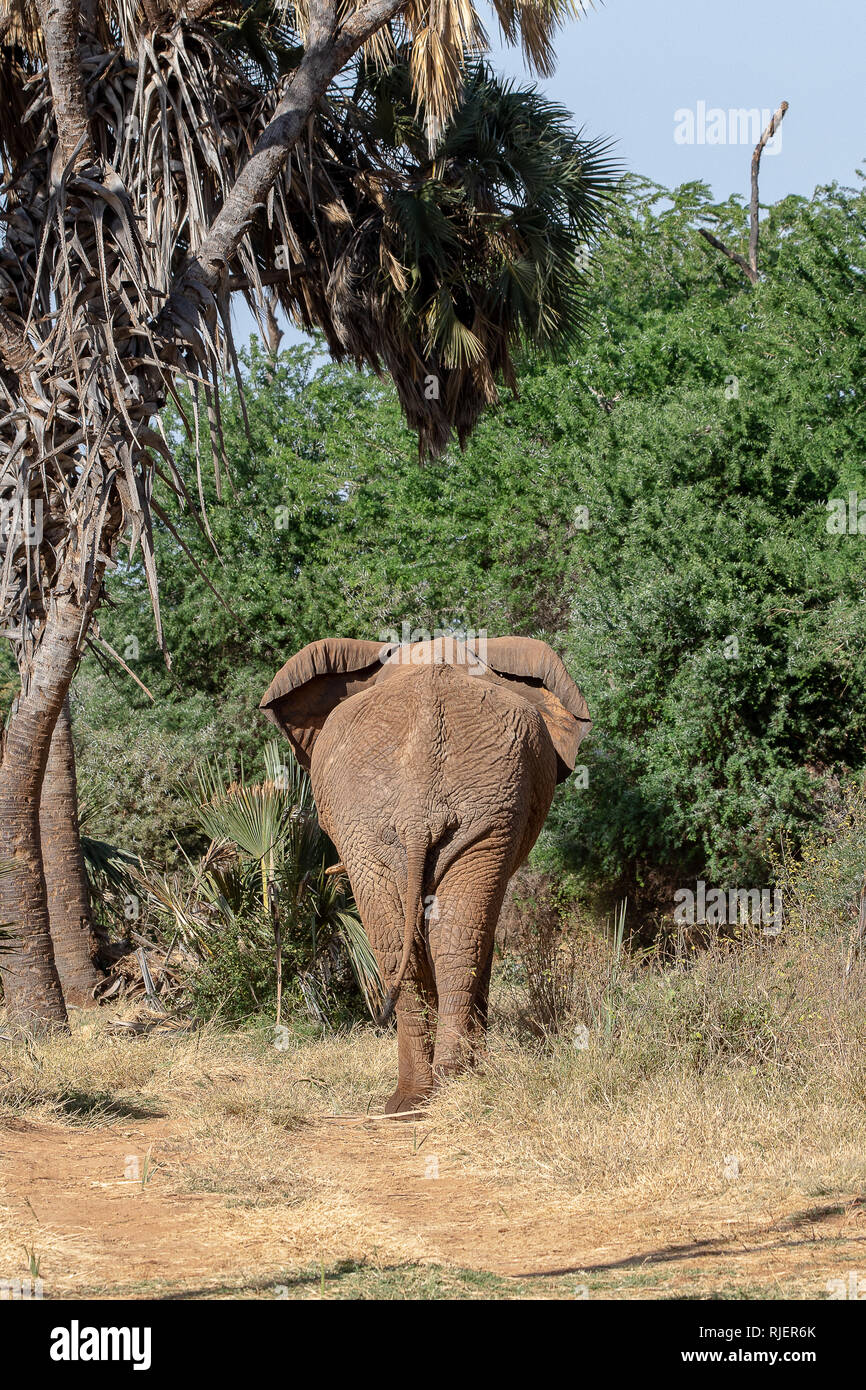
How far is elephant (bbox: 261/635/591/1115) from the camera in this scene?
688cm

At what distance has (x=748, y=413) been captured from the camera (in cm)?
1301

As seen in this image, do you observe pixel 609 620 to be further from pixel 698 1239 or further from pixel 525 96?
pixel 698 1239

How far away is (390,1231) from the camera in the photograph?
16.4 ft

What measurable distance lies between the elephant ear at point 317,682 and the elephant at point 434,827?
592 mm

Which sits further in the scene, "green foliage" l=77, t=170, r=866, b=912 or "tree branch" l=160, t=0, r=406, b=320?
"green foliage" l=77, t=170, r=866, b=912

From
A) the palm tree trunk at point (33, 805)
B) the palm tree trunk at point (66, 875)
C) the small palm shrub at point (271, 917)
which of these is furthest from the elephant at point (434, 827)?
the palm tree trunk at point (66, 875)

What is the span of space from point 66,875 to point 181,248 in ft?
16.9

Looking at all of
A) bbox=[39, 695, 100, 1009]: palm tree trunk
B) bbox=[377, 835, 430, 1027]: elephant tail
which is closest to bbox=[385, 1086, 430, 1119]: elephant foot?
bbox=[377, 835, 430, 1027]: elephant tail

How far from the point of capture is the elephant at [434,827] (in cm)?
688

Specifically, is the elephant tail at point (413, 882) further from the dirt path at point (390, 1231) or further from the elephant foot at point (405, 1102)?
the dirt path at point (390, 1231)

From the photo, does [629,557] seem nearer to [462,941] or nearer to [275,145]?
[275,145]

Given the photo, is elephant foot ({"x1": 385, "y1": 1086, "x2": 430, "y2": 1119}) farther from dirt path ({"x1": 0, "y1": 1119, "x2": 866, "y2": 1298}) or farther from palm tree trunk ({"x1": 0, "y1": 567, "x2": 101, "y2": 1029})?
→ palm tree trunk ({"x1": 0, "y1": 567, "x2": 101, "y2": 1029})

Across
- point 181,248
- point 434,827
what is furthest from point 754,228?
point 434,827

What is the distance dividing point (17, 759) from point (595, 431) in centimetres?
811
